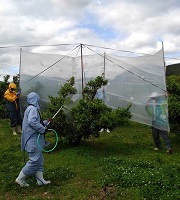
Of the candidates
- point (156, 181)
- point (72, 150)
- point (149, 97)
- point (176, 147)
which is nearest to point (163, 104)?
point (149, 97)

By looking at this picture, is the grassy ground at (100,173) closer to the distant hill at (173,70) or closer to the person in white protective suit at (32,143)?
the person in white protective suit at (32,143)

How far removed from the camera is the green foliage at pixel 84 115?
9.79 metres

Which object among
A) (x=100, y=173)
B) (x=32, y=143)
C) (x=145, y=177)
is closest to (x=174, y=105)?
(x=100, y=173)

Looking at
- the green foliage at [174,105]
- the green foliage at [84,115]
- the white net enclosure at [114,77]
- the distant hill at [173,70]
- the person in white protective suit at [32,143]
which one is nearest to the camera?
the person in white protective suit at [32,143]

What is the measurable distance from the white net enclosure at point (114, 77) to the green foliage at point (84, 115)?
21.6 inches

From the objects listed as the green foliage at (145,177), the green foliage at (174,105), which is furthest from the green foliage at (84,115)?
the green foliage at (174,105)

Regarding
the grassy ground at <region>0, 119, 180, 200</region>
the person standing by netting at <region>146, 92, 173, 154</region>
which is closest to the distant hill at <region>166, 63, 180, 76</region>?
the grassy ground at <region>0, 119, 180, 200</region>

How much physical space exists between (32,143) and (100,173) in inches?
73.3

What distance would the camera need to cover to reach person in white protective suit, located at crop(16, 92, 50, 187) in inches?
280

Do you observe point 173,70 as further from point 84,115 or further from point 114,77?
point 84,115

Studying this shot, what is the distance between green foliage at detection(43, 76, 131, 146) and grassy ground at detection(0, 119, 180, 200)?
56 cm

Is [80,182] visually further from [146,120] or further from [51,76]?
[51,76]

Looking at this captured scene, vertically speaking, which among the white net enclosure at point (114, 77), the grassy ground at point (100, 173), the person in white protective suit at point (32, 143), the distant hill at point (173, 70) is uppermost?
the distant hill at point (173, 70)

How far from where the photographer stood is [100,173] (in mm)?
7941
